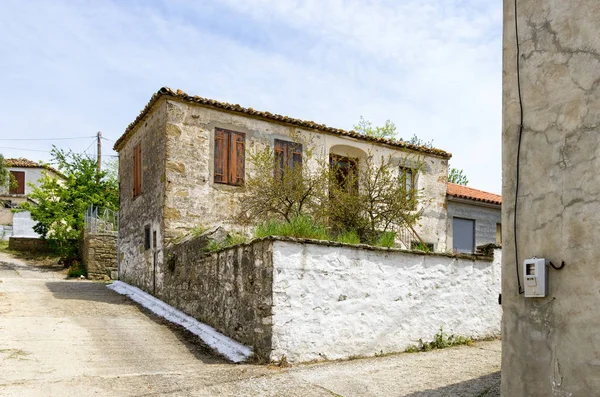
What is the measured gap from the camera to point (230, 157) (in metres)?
14.2

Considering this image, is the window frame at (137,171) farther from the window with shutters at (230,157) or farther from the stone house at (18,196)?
the stone house at (18,196)

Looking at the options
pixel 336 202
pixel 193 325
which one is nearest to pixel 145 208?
pixel 193 325

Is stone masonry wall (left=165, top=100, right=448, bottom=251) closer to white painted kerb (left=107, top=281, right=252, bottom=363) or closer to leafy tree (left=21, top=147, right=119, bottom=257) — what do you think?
white painted kerb (left=107, top=281, right=252, bottom=363)

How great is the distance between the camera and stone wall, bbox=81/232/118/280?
776 inches

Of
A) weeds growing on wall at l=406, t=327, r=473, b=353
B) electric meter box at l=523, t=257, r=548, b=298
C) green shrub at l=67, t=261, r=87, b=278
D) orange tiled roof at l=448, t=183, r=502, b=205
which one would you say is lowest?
weeds growing on wall at l=406, t=327, r=473, b=353

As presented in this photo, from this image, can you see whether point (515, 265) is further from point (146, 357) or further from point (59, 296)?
point (59, 296)

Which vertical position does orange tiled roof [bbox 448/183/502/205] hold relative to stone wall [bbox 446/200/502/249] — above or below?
above

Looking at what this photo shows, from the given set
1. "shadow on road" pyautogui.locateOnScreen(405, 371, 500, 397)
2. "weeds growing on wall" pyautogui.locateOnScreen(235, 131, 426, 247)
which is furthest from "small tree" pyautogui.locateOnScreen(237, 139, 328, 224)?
"shadow on road" pyautogui.locateOnScreen(405, 371, 500, 397)

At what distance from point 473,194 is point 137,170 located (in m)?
12.0

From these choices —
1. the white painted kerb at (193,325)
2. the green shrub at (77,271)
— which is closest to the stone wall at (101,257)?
the green shrub at (77,271)

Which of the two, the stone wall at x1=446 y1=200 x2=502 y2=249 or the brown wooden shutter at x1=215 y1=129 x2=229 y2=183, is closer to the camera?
the brown wooden shutter at x1=215 y1=129 x2=229 y2=183

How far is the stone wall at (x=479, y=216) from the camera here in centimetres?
1939

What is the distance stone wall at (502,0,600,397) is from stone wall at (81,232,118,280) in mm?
16964

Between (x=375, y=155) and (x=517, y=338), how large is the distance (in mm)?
12344
